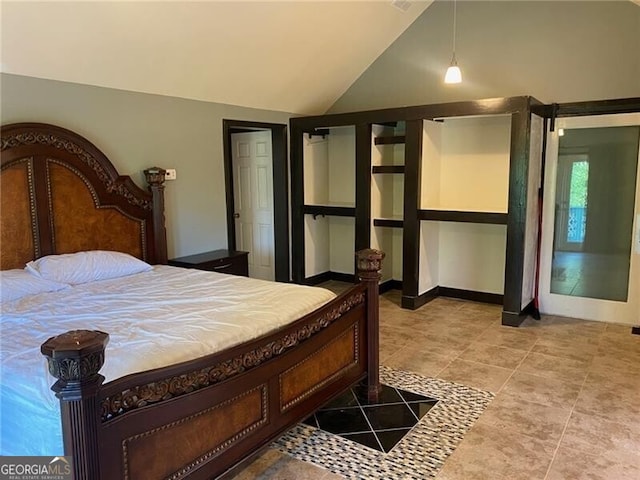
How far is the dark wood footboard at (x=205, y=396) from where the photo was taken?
1502 mm

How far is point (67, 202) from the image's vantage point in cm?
378

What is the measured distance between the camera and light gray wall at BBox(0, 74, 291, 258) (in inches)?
142

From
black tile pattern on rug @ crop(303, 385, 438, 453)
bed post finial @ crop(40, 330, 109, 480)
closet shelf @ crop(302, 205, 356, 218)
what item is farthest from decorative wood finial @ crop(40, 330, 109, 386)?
closet shelf @ crop(302, 205, 356, 218)

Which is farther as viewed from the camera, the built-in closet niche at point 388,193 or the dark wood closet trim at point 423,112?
the built-in closet niche at point 388,193

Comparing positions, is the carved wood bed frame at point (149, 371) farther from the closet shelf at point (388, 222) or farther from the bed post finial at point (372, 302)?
the closet shelf at point (388, 222)

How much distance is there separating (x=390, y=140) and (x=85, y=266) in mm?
3548

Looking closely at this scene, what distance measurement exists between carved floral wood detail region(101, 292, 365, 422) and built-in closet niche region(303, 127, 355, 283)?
3.55 m

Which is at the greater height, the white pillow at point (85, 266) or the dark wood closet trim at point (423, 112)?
the dark wood closet trim at point (423, 112)

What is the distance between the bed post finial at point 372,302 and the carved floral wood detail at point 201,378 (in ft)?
1.48

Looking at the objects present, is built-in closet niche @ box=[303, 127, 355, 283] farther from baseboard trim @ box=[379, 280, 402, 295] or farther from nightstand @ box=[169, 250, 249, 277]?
nightstand @ box=[169, 250, 249, 277]

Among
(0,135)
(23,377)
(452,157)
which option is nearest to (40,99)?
(0,135)

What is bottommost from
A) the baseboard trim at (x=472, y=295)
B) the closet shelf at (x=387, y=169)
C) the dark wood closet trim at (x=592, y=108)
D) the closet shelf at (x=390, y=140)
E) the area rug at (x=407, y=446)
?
the area rug at (x=407, y=446)

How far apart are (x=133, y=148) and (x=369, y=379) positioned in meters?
2.89

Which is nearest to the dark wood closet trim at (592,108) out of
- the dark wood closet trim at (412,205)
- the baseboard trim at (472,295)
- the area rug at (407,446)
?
the dark wood closet trim at (412,205)
